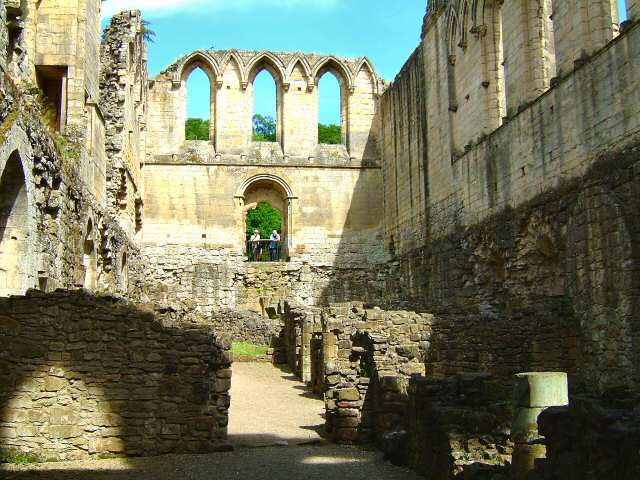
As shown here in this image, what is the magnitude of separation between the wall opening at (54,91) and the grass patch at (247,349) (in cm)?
677

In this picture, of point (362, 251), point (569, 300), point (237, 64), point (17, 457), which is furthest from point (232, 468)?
point (237, 64)

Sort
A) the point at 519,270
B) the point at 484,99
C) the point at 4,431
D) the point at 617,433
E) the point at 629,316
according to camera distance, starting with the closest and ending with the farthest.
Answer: the point at 617,433
the point at 4,431
the point at 629,316
the point at 519,270
the point at 484,99

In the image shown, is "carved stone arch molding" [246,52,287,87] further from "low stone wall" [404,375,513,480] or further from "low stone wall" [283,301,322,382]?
"low stone wall" [404,375,513,480]

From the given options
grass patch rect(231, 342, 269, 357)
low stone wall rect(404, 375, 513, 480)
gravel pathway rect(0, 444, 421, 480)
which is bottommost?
gravel pathway rect(0, 444, 421, 480)

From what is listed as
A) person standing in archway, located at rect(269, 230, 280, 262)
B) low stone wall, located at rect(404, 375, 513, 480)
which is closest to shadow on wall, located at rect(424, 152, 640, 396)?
low stone wall, located at rect(404, 375, 513, 480)

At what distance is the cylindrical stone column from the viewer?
5648 millimetres

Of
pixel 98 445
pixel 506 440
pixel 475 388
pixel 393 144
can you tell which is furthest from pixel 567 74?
pixel 393 144

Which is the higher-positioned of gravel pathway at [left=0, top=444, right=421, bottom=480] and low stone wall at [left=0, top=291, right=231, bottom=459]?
low stone wall at [left=0, top=291, right=231, bottom=459]

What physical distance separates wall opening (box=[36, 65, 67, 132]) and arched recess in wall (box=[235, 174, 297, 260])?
9.17 m

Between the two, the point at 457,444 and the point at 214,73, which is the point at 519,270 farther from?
the point at 214,73

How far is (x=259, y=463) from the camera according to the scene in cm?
731

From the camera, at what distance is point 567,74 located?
40.2ft

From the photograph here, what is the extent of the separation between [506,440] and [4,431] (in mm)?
4659

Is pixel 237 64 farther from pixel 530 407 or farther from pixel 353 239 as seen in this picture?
pixel 530 407
